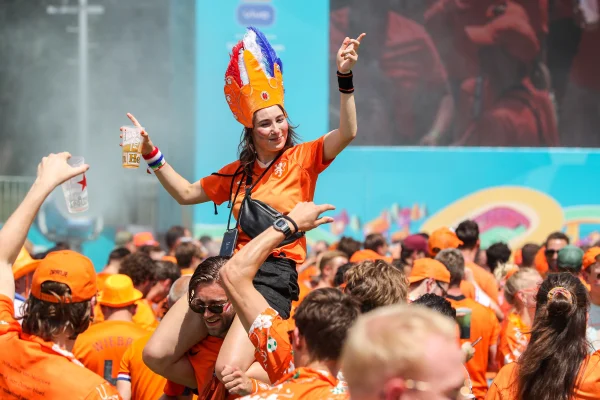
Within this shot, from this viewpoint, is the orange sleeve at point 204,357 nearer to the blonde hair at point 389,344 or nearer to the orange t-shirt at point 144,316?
the blonde hair at point 389,344

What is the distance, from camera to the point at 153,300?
6.55m

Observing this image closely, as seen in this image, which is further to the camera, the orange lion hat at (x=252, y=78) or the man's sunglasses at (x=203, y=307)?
the orange lion hat at (x=252, y=78)

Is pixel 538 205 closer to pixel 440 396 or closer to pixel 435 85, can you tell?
pixel 435 85

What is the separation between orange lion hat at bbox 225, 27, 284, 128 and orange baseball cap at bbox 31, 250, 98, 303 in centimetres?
91

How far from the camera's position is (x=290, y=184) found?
3.79 m

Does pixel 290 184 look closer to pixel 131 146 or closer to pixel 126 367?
pixel 131 146

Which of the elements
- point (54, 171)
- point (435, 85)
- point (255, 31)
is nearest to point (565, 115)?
point (435, 85)

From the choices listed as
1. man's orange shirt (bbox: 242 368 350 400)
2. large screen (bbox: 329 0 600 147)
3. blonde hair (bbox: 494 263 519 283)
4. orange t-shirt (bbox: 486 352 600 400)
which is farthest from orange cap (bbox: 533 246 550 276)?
large screen (bbox: 329 0 600 147)

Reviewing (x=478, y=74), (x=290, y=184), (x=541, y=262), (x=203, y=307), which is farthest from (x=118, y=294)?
(x=478, y=74)

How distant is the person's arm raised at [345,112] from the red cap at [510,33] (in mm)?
13725

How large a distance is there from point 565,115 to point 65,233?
28.9ft

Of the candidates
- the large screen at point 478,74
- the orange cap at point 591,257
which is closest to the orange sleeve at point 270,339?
the orange cap at point 591,257

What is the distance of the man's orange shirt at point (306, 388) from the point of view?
2447 millimetres

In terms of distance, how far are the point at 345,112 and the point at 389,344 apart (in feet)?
6.80
